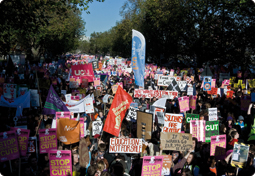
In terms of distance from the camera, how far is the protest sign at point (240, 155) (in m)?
5.21

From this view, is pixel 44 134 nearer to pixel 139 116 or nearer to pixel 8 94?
pixel 139 116

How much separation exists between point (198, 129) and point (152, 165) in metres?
2.49

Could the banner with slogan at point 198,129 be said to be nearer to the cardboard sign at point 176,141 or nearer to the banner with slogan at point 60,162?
the cardboard sign at point 176,141

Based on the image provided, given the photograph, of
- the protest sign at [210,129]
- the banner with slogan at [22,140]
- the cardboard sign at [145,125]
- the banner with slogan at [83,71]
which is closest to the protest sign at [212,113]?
the protest sign at [210,129]

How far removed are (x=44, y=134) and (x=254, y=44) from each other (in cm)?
2473

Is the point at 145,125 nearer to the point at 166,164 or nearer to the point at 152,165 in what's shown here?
the point at 166,164

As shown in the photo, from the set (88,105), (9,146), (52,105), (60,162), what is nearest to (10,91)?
(52,105)

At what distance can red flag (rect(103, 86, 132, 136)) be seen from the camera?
6.79m

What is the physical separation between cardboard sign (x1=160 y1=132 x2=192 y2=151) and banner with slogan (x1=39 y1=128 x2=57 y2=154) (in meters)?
2.92

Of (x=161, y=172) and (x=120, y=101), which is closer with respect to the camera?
(x=161, y=172)

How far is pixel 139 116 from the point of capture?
7.10 meters

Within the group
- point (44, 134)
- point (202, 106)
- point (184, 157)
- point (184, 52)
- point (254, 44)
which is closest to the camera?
point (184, 157)

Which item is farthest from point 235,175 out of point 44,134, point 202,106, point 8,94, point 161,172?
point 8,94

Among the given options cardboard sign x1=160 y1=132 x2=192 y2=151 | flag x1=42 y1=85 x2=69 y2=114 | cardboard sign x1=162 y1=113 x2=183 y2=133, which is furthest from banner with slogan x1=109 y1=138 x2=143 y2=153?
flag x1=42 y1=85 x2=69 y2=114
